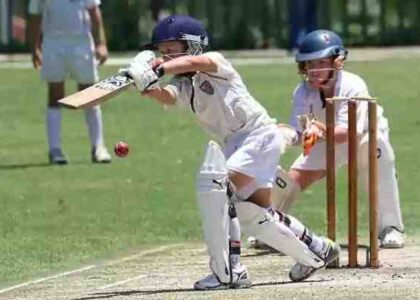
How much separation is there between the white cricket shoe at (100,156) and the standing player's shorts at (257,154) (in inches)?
263

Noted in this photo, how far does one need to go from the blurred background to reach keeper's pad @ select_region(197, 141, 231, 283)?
2437 cm

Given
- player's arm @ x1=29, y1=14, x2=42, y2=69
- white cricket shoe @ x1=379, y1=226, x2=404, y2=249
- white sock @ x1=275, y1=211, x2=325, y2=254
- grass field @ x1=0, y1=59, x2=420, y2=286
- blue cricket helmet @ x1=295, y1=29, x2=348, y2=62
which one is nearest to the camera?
white sock @ x1=275, y1=211, x2=325, y2=254

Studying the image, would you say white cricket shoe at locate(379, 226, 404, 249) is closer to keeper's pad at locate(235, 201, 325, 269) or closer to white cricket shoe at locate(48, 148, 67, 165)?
keeper's pad at locate(235, 201, 325, 269)

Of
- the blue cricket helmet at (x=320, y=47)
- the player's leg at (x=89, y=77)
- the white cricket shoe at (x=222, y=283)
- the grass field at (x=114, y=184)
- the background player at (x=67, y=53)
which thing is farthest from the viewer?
the background player at (x=67, y=53)

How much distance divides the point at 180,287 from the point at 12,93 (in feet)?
46.4

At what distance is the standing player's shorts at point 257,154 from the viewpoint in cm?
879

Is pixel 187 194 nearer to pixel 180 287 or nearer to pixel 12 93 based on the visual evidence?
pixel 180 287

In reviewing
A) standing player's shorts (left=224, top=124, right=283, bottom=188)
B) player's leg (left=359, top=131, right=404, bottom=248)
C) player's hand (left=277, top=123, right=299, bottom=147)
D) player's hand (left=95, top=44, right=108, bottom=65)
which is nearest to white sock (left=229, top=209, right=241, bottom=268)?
standing player's shorts (left=224, top=124, right=283, bottom=188)

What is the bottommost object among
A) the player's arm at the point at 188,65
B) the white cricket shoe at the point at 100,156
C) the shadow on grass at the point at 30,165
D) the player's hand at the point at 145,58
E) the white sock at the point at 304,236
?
the shadow on grass at the point at 30,165

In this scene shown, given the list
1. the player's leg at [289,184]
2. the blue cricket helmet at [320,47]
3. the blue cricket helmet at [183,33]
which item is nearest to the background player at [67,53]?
the player's leg at [289,184]

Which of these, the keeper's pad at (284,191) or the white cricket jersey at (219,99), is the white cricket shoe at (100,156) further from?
the white cricket jersey at (219,99)

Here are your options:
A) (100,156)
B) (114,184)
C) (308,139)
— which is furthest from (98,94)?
(100,156)

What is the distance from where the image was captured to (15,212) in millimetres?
12492

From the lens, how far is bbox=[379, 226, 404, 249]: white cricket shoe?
10477mm
